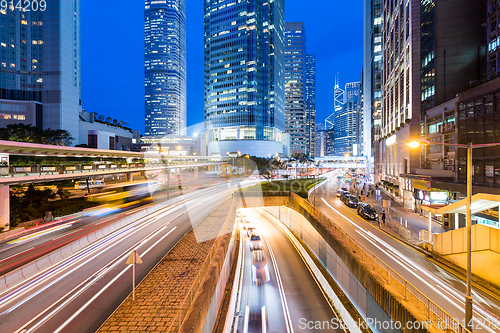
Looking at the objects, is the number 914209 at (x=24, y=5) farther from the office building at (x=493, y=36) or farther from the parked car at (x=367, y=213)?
the office building at (x=493, y=36)

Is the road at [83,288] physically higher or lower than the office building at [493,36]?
lower

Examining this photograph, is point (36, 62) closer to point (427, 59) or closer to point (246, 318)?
point (246, 318)

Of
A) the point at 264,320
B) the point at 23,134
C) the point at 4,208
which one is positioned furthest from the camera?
the point at 23,134

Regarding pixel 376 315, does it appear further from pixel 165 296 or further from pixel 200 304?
pixel 165 296

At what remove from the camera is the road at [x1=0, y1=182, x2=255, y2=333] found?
948 cm

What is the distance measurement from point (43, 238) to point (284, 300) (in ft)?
64.7

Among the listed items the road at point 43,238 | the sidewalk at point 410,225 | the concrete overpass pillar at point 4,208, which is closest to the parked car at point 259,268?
the sidewalk at point 410,225

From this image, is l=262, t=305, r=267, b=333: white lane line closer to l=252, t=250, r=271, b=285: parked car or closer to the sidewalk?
l=252, t=250, r=271, b=285: parked car

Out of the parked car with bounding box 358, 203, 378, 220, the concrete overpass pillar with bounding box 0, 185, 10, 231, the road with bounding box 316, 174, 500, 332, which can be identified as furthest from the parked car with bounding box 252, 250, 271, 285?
the concrete overpass pillar with bounding box 0, 185, 10, 231

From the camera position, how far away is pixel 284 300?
14.7m

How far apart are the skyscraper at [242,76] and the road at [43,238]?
3936 inches

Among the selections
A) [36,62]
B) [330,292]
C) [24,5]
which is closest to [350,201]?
[330,292]

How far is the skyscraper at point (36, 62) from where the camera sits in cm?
7906

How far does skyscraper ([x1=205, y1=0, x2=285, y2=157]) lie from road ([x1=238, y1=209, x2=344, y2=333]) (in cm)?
10241
